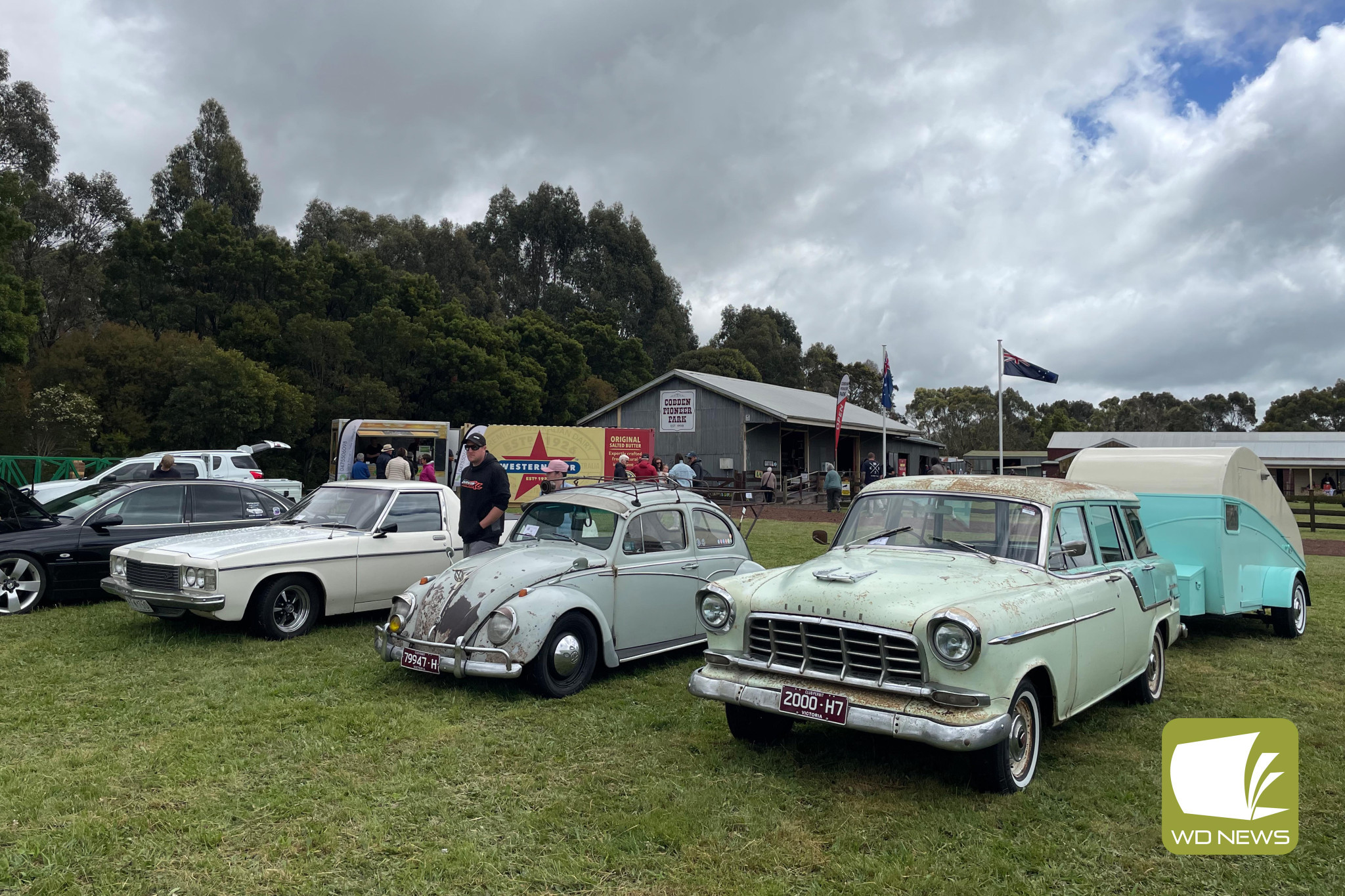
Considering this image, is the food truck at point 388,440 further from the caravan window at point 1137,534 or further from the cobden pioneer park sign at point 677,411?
the caravan window at point 1137,534

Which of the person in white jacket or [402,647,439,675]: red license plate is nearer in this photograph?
[402,647,439,675]: red license plate

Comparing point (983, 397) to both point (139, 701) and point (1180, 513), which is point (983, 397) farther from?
point (139, 701)

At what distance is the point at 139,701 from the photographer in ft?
20.8

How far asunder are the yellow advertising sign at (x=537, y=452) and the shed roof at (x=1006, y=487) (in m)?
15.7

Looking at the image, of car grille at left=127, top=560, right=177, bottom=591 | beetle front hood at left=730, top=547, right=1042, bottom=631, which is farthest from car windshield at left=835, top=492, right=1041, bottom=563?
car grille at left=127, top=560, right=177, bottom=591

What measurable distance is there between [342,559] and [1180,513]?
831 cm

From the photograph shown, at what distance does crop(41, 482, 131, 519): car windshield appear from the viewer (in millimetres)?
10289

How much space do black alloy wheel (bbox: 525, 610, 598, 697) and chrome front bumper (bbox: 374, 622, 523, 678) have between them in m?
0.18

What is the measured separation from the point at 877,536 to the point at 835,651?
1355mm

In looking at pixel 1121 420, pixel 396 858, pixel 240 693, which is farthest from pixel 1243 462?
pixel 1121 420

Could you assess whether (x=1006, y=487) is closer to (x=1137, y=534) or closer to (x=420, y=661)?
Result: (x=1137, y=534)

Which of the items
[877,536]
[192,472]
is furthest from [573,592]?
[192,472]

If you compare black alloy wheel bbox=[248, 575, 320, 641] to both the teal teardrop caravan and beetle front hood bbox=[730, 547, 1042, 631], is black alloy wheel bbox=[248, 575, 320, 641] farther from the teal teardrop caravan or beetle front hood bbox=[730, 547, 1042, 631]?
the teal teardrop caravan

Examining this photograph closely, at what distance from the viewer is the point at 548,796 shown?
184 inches
